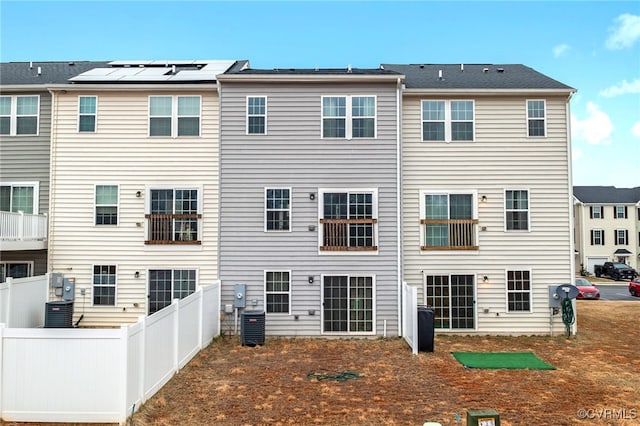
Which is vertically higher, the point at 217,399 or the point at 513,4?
the point at 513,4

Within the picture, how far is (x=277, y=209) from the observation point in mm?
12508

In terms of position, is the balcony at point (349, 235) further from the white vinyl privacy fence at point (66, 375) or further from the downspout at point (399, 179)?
the white vinyl privacy fence at point (66, 375)

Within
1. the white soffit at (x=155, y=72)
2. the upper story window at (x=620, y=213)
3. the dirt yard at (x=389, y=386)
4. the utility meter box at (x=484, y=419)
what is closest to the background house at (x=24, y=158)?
the white soffit at (x=155, y=72)

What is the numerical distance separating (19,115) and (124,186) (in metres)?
4.37

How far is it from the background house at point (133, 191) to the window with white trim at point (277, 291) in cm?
183

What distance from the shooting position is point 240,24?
20.7 metres

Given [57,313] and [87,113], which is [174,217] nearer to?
[57,313]

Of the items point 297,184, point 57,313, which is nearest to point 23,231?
point 57,313

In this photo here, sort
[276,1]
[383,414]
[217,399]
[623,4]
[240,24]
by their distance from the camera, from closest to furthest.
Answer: [383,414]
[217,399]
[276,1]
[623,4]
[240,24]

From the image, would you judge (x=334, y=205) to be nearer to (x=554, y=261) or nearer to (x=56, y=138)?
(x=554, y=261)

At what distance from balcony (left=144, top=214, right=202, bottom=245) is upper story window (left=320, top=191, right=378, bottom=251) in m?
3.93

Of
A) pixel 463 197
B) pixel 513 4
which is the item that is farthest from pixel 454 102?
pixel 513 4

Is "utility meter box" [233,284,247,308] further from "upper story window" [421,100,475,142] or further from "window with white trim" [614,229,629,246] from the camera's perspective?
"window with white trim" [614,229,629,246]

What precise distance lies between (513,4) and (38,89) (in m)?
17.4
